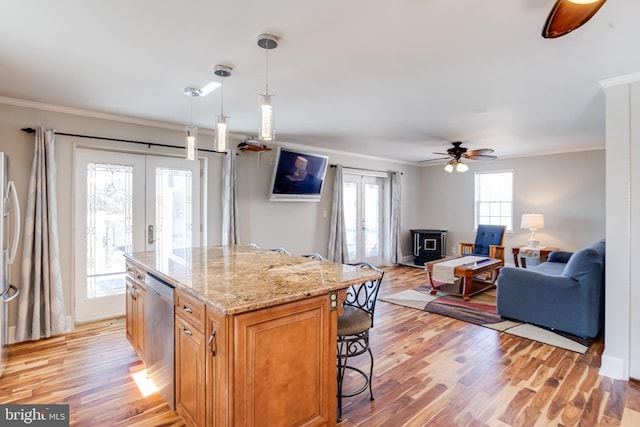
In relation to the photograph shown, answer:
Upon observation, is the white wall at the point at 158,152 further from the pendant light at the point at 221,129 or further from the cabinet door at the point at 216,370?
the cabinet door at the point at 216,370

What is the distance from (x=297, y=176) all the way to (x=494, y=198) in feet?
14.8

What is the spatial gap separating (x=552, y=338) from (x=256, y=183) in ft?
13.7

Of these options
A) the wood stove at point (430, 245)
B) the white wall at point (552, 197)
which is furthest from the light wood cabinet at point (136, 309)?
the white wall at point (552, 197)

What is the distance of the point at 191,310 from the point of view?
1.82 meters

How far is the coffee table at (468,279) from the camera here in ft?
15.5

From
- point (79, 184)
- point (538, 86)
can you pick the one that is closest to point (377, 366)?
point (538, 86)

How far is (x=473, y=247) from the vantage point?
671 cm

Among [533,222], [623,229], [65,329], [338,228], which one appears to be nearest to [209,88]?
[65,329]

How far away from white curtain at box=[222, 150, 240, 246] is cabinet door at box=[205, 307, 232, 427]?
10.3 feet

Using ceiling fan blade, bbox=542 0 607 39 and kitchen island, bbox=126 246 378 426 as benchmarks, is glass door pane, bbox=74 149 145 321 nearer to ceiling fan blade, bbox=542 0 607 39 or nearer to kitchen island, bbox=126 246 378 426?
kitchen island, bbox=126 246 378 426

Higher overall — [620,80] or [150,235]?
[620,80]

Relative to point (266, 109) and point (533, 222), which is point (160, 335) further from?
point (533, 222)

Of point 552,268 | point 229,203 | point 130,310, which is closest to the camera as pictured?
point 130,310

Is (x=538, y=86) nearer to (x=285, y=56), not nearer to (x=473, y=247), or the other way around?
(x=285, y=56)
